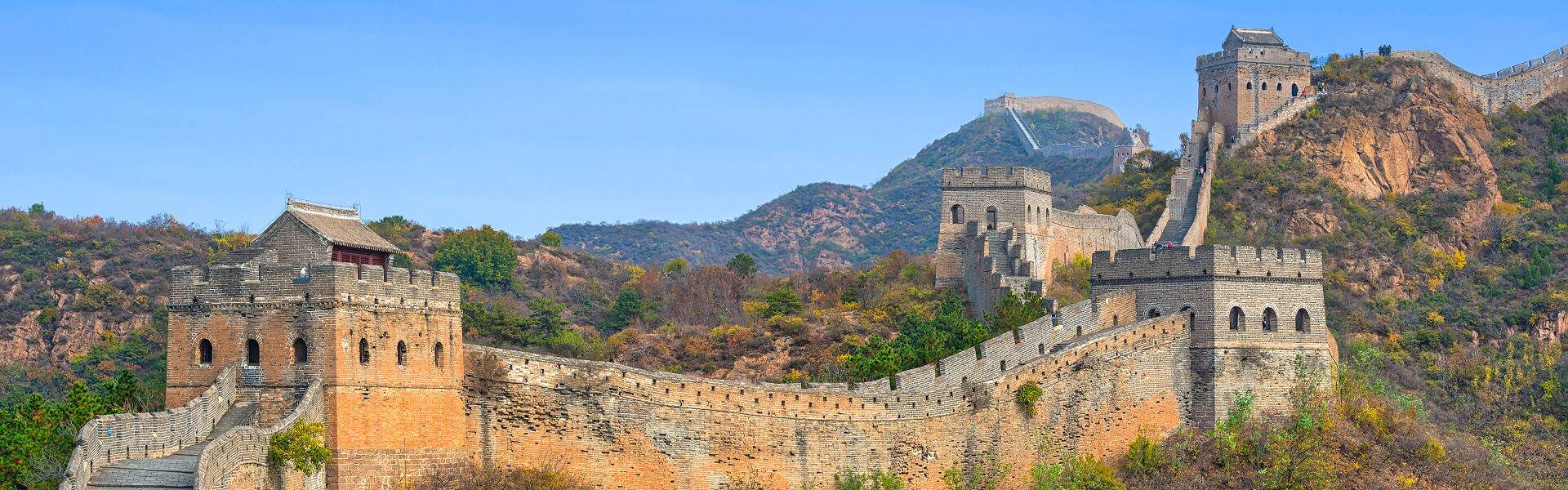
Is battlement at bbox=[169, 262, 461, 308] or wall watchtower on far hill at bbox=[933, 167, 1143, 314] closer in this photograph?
battlement at bbox=[169, 262, 461, 308]

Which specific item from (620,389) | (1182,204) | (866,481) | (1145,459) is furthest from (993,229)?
(620,389)

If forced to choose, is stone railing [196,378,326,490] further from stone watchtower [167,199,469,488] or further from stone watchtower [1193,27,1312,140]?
stone watchtower [1193,27,1312,140]

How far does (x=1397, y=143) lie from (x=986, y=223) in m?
25.8

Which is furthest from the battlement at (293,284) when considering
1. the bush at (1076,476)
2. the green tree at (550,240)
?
the green tree at (550,240)

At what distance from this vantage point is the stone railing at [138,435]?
31469 millimetres

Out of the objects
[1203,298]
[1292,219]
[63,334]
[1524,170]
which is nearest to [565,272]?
[63,334]

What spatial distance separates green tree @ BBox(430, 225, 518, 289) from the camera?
83188mm

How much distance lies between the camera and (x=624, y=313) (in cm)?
7294

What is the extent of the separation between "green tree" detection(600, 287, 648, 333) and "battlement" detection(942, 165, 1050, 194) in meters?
15.3

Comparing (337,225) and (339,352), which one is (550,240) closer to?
(337,225)

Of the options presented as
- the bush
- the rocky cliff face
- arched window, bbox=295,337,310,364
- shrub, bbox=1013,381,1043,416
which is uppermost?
the rocky cliff face

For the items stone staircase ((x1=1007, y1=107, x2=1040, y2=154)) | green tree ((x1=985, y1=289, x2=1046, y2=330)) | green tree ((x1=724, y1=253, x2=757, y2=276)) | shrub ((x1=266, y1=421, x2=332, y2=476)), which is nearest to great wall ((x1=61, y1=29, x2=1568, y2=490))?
shrub ((x1=266, y1=421, x2=332, y2=476))

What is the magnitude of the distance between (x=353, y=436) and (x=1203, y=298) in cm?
1786

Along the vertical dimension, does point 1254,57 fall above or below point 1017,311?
above
